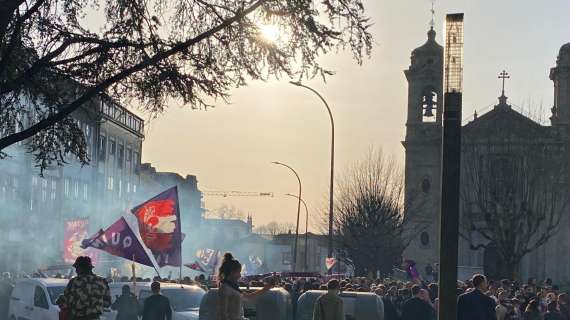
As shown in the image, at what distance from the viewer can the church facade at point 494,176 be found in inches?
1834

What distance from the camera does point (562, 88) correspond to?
66625 mm

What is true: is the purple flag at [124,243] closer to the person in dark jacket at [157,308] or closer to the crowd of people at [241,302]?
the crowd of people at [241,302]

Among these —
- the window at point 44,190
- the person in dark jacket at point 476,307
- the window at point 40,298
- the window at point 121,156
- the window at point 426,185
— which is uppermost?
the window at point 121,156

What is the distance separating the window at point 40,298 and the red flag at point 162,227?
2.31 m

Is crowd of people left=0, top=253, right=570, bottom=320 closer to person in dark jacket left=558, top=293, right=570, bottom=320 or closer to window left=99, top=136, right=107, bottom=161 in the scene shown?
person in dark jacket left=558, top=293, right=570, bottom=320

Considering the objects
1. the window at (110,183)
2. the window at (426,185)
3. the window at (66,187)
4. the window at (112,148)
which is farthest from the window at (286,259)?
the window at (66,187)

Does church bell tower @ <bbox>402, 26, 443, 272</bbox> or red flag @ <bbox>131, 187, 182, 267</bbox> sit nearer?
red flag @ <bbox>131, 187, 182, 267</bbox>

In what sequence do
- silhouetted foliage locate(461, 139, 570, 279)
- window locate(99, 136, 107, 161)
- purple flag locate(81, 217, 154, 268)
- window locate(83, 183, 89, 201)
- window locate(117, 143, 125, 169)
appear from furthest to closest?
window locate(117, 143, 125, 169) → window locate(99, 136, 107, 161) → window locate(83, 183, 89, 201) → silhouetted foliage locate(461, 139, 570, 279) → purple flag locate(81, 217, 154, 268)

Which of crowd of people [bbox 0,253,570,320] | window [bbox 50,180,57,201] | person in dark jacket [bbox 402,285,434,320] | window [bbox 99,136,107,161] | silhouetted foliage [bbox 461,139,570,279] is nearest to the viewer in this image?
crowd of people [bbox 0,253,570,320]

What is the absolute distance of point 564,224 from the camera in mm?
65812

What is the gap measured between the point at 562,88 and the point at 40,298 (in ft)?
165

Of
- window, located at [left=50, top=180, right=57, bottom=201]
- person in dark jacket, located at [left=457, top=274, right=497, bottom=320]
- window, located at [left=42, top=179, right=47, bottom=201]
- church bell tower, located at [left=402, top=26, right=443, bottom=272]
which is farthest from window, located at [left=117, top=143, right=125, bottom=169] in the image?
person in dark jacket, located at [left=457, top=274, right=497, bottom=320]

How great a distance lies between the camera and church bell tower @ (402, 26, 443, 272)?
6994cm

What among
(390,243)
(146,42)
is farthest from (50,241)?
(146,42)
